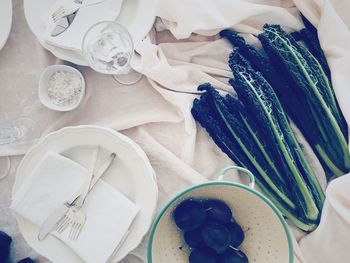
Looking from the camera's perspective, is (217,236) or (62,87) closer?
(217,236)

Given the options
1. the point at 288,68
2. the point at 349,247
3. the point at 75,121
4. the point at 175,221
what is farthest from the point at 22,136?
the point at 349,247

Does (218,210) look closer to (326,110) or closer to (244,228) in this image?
(244,228)

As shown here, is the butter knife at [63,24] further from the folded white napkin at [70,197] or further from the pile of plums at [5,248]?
the pile of plums at [5,248]

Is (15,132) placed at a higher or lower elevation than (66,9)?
lower

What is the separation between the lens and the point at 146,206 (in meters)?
0.80

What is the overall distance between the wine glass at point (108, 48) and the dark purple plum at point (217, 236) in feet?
1.07

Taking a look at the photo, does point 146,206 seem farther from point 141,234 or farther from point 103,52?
point 103,52

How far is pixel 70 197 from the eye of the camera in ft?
2.63

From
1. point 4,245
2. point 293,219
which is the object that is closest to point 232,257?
point 293,219

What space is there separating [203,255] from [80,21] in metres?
0.47

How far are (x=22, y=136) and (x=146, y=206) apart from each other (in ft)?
0.93

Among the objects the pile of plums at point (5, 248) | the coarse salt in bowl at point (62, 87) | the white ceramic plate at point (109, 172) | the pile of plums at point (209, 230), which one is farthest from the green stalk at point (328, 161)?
the pile of plums at point (5, 248)

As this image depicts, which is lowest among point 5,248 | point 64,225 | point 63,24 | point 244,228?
point 5,248

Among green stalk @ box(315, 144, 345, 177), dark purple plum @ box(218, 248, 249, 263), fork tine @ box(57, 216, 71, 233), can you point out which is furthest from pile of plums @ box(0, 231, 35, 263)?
green stalk @ box(315, 144, 345, 177)
